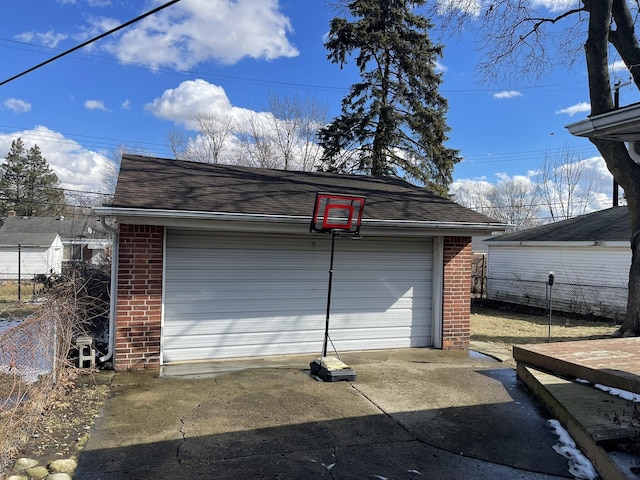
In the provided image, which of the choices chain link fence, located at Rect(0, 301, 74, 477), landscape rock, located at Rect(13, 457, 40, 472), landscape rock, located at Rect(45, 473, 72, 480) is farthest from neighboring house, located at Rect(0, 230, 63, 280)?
landscape rock, located at Rect(45, 473, 72, 480)

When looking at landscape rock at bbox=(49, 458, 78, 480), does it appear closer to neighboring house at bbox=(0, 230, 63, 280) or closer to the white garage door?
the white garage door

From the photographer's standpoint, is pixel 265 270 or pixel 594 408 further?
pixel 265 270

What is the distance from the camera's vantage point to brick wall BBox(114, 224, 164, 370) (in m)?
6.09

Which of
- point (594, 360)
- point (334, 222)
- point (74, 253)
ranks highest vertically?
point (334, 222)

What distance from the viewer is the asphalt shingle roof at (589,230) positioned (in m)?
13.9

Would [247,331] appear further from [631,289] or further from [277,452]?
[631,289]

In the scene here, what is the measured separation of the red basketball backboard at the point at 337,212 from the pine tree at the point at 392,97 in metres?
14.1

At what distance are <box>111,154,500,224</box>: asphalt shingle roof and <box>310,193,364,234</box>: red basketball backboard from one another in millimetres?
635

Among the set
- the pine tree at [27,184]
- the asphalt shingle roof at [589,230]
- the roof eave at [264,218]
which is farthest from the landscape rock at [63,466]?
the pine tree at [27,184]

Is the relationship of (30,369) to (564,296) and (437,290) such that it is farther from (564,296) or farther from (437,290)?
(564,296)

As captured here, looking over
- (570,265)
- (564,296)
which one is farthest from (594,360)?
(570,265)

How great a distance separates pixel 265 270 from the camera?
23.5 feet

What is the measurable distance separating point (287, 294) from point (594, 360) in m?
4.28

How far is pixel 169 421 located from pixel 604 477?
12.3ft
